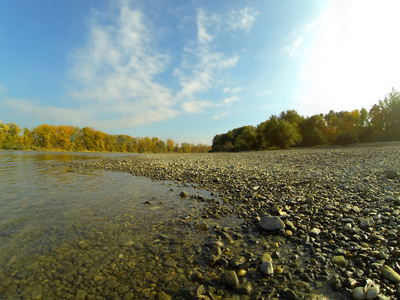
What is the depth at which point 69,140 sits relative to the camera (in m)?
91.0

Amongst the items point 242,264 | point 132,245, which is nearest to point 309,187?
point 242,264

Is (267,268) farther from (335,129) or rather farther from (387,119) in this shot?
(335,129)

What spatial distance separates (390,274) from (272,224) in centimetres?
198

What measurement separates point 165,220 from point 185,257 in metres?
1.89

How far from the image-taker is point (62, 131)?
88.7 meters

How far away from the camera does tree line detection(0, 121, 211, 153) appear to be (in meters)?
81.4

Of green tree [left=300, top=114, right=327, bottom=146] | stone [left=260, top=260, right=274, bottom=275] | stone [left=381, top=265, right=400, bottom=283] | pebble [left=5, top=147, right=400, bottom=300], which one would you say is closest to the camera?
stone [left=381, top=265, right=400, bottom=283]

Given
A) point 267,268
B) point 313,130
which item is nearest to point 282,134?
point 313,130

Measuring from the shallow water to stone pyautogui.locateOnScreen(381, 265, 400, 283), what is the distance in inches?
121

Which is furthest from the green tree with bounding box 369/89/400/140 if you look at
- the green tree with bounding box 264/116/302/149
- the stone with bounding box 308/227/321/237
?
the stone with bounding box 308/227/321/237

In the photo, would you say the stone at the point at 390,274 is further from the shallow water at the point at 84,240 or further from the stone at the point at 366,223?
the shallow water at the point at 84,240

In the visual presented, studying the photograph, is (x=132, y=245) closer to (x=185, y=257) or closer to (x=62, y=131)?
(x=185, y=257)

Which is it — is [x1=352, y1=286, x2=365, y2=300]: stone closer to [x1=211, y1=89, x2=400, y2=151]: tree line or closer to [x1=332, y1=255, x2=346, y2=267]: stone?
[x1=332, y1=255, x2=346, y2=267]: stone

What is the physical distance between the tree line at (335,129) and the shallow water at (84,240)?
3784 cm
